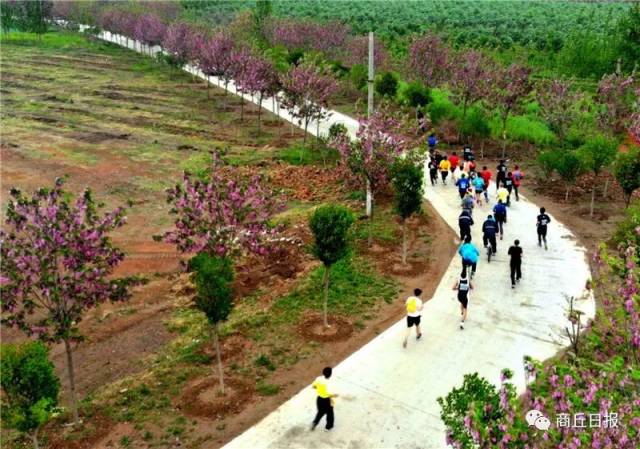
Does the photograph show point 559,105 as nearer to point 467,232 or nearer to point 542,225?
point 542,225

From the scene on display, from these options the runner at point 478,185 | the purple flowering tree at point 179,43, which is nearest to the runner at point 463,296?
the runner at point 478,185

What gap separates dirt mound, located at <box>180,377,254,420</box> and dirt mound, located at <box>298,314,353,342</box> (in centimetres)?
238

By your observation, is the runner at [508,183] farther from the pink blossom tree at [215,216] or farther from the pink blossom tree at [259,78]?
the pink blossom tree at [259,78]

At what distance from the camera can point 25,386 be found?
9352mm

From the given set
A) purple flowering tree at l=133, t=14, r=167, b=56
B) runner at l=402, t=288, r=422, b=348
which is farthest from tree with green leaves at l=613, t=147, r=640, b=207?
purple flowering tree at l=133, t=14, r=167, b=56

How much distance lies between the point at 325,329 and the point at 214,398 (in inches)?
138

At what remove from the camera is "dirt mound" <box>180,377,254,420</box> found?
1154cm

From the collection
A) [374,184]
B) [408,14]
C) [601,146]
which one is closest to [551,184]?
[601,146]

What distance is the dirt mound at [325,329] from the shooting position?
1414 cm

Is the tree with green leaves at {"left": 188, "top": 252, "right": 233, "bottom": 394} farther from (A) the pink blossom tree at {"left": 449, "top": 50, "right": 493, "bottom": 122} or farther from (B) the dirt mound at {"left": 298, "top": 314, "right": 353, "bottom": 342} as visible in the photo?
(A) the pink blossom tree at {"left": 449, "top": 50, "right": 493, "bottom": 122}

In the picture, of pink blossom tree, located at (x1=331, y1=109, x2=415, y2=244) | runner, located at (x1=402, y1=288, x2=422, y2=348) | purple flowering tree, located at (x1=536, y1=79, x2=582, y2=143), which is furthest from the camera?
purple flowering tree, located at (x1=536, y1=79, x2=582, y2=143)

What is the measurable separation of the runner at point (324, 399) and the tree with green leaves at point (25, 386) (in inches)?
172

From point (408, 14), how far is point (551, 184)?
285 ft

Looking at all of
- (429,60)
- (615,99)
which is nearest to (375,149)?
(615,99)
